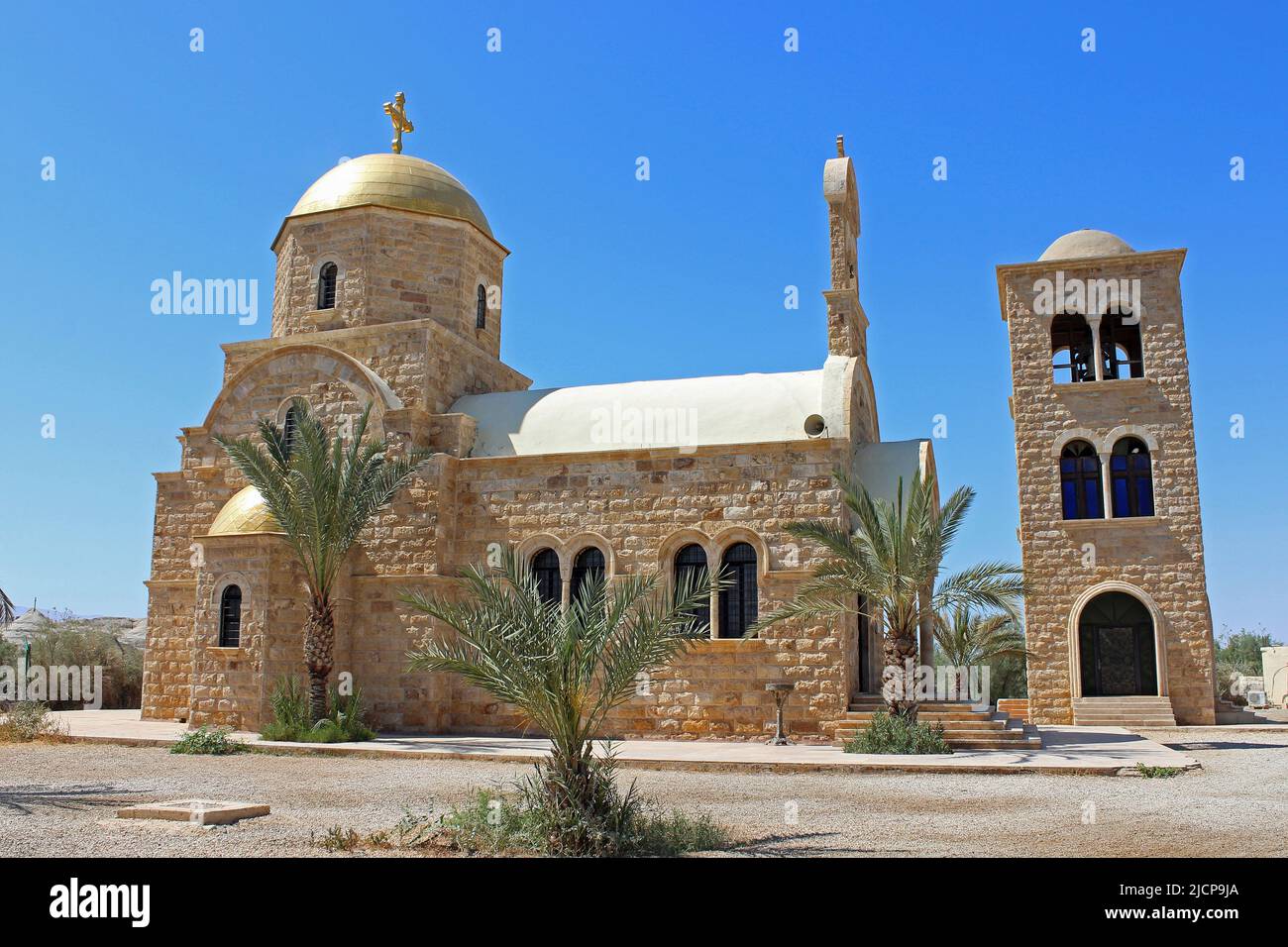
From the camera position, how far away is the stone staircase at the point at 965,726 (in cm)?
1412

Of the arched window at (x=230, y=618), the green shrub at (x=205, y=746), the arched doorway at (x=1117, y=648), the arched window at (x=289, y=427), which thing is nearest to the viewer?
the green shrub at (x=205, y=746)

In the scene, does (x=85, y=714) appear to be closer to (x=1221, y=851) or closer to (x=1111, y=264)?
(x=1221, y=851)

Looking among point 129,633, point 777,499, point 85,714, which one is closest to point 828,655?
point 777,499

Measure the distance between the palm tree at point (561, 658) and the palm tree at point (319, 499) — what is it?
8.53 metres

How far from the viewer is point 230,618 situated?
16938 millimetres

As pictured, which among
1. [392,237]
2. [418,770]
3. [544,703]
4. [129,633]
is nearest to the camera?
[544,703]

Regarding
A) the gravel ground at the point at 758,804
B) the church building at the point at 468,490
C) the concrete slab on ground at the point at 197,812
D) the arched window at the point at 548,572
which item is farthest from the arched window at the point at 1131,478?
the concrete slab on ground at the point at 197,812

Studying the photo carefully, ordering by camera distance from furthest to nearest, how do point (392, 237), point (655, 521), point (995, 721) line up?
1. point (392, 237)
2. point (655, 521)
3. point (995, 721)

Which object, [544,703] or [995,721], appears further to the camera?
[995,721]

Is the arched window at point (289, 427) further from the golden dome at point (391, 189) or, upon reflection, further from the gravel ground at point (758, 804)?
the gravel ground at point (758, 804)

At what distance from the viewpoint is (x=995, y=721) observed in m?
14.5

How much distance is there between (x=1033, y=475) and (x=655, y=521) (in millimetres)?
8711

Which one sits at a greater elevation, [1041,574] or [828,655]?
[1041,574]

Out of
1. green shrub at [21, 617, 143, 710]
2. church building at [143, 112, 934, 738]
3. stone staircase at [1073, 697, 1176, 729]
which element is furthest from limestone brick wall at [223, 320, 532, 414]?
stone staircase at [1073, 697, 1176, 729]
